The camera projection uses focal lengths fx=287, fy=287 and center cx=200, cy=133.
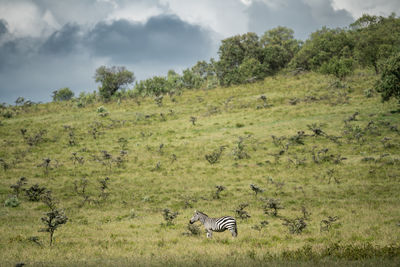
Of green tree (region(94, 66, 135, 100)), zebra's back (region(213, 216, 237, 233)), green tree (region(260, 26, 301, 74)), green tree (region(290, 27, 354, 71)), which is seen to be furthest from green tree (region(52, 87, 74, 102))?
zebra's back (region(213, 216, 237, 233))

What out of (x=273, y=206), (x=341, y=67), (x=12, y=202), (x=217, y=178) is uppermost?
(x=341, y=67)

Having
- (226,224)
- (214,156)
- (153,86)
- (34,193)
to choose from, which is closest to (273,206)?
(226,224)

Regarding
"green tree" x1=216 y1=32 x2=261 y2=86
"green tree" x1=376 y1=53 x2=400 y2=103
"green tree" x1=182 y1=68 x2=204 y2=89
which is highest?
"green tree" x1=216 y1=32 x2=261 y2=86

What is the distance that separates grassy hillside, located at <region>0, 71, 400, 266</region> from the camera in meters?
12.7

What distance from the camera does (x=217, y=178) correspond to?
28375 mm

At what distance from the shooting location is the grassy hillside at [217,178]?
499 inches

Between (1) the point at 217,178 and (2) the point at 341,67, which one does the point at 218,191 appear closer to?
(1) the point at 217,178

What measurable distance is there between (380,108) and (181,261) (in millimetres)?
43183

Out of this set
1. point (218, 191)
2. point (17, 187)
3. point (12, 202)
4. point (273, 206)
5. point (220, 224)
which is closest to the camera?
point (220, 224)

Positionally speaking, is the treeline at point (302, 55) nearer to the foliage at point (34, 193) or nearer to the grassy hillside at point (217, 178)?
the grassy hillside at point (217, 178)

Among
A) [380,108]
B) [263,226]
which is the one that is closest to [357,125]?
[380,108]

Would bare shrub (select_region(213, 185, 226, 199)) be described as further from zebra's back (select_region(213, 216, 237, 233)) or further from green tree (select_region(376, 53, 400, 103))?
green tree (select_region(376, 53, 400, 103))

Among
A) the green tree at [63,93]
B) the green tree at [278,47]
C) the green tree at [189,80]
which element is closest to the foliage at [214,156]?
the green tree at [278,47]

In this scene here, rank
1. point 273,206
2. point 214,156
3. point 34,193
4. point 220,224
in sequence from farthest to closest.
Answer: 1. point 214,156
2. point 34,193
3. point 273,206
4. point 220,224
